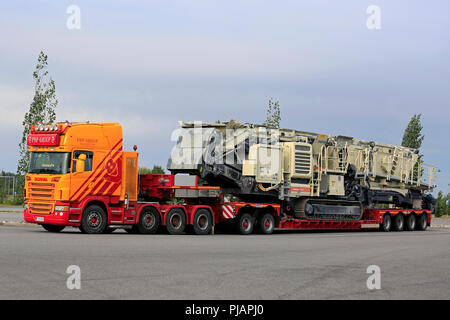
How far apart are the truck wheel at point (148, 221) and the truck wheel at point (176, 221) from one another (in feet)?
1.31

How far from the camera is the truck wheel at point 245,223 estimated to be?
2606 cm

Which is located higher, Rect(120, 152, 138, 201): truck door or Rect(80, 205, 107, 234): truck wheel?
Rect(120, 152, 138, 201): truck door

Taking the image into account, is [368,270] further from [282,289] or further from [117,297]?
[117,297]

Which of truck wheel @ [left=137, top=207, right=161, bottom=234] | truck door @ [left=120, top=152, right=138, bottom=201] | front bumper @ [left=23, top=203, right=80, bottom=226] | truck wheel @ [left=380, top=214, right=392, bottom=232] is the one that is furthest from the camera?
truck wheel @ [left=380, top=214, right=392, bottom=232]

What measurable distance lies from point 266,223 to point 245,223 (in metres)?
1.26

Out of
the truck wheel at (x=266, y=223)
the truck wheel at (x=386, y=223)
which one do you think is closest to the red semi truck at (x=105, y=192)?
the truck wheel at (x=266, y=223)

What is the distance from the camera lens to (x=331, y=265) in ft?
44.1

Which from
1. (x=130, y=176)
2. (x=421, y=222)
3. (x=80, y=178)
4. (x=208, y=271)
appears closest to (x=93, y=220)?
(x=80, y=178)

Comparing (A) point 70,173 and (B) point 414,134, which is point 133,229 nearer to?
(A) point 70,173

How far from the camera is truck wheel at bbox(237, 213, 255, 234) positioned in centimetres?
2606

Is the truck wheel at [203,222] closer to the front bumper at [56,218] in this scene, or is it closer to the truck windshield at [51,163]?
the front bumper at [56,218]

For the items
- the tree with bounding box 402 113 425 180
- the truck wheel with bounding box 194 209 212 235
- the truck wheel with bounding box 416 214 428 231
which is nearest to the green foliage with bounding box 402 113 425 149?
the tree with bounding box 402 113 425 180

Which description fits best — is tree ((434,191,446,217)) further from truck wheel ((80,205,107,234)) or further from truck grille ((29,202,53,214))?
truck grille ((29,202,53,214))
